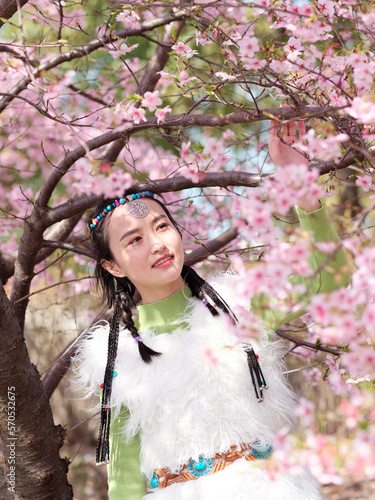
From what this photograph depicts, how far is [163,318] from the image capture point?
175 centimetres

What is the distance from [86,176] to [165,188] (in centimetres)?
42

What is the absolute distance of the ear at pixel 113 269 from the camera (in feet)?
5.98

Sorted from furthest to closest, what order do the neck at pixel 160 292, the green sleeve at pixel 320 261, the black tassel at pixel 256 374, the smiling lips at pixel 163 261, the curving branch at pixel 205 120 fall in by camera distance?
the neck at pixel 160 292 < the smiling lips at pixel 163 261 < the black tassel at pixel 256 374 < the green sleeve at pixel 320 261 < the curving branch at pixel 205 120

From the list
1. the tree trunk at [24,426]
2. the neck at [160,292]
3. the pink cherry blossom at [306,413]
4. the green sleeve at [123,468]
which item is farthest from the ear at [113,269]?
the pink cherry blossom at [306,413]

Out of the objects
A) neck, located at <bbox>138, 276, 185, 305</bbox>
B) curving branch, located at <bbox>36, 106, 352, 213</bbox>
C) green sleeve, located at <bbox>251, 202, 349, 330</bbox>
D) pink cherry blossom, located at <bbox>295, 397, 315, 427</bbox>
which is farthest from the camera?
neck, located at <bbox>138, 276, 185, 305</bbox>

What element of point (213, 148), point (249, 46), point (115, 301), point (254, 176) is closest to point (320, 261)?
point (254, 176)

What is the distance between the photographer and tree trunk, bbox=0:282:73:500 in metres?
1.68

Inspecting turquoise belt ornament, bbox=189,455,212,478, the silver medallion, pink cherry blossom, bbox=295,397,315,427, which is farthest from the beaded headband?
pink cherry blossom, bbox=295,397,315,427

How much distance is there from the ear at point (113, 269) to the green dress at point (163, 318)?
0.15 metres

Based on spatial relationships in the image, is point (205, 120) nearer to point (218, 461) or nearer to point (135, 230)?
point (135, 230)

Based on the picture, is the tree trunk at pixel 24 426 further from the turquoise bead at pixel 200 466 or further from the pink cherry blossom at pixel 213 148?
the pink cherry blossom at pixel 213 148

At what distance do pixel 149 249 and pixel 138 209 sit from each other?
0.15 meters

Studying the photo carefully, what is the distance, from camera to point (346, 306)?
2.77 ft

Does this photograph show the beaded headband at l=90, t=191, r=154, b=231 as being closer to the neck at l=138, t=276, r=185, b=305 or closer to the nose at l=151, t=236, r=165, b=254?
the nose at l=151, t=236, r=165, b=254
